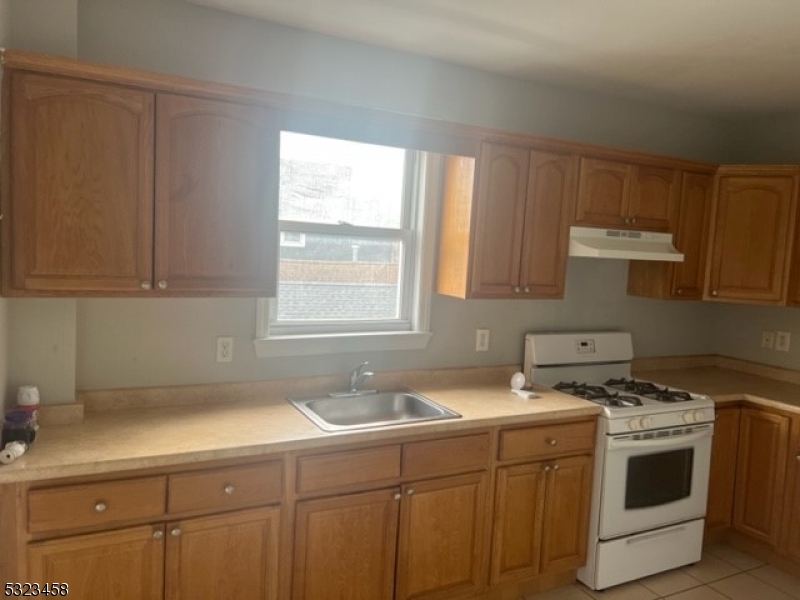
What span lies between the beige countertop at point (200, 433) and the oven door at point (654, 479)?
28cm

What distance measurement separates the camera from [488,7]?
2.21 meters

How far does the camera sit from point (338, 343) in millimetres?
2750

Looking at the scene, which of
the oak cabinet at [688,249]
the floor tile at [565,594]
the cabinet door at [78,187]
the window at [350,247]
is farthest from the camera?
the oak cabinet at [688,249]

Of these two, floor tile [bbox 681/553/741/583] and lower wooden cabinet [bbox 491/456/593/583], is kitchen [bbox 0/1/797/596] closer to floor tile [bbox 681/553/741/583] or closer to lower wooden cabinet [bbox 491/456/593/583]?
lower wooden cabinet [bbox 491/456/593/583]

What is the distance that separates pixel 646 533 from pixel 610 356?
0.97 meters

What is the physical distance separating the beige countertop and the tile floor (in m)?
0.88

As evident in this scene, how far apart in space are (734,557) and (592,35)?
2833 millimetres

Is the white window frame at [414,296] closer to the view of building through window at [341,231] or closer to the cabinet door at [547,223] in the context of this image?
the view of building through window at [341,231]

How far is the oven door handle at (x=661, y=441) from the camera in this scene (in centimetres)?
271

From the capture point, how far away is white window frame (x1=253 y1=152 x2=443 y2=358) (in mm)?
2730

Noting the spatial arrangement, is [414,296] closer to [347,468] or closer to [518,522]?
[347,468]

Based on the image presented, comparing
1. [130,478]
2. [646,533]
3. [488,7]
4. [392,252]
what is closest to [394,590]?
[130,478]

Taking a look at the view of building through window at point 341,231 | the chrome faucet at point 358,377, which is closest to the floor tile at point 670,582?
the chrome faucet at point 358,377

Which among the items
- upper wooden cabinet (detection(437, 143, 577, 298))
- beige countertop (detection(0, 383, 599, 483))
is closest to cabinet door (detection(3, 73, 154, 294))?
beige countertop (detection(0, 383, 599, 483))
